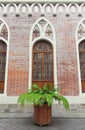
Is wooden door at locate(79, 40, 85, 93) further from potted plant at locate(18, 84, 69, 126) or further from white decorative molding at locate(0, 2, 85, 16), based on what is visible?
potted plant at locate(18, 84, 69, 126)

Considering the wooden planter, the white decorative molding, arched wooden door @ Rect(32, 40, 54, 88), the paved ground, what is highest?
the white decorative molding

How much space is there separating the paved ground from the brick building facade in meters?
2.54

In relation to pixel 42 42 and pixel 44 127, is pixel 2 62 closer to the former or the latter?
pixel 42 42

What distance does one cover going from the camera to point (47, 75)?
8180 millimetres

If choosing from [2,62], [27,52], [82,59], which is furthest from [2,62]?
[82,59]

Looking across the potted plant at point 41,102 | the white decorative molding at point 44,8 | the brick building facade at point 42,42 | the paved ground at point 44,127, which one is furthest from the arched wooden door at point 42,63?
the potted plant at point 41,102

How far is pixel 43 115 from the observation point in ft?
15.2

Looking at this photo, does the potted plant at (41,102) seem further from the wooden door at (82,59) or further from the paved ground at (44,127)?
the wooden door at (82,59)

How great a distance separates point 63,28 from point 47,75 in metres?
2.27

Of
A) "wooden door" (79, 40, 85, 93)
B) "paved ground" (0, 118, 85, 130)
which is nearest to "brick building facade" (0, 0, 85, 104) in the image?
"wooden door" (79, 40, 85, 93)

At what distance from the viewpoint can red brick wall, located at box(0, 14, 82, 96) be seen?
309 inches

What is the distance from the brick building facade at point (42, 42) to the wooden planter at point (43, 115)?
3.04 m

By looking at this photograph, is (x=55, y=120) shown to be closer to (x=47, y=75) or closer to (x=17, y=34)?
(x=47, y=75)

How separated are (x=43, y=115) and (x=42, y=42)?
4.53 m
